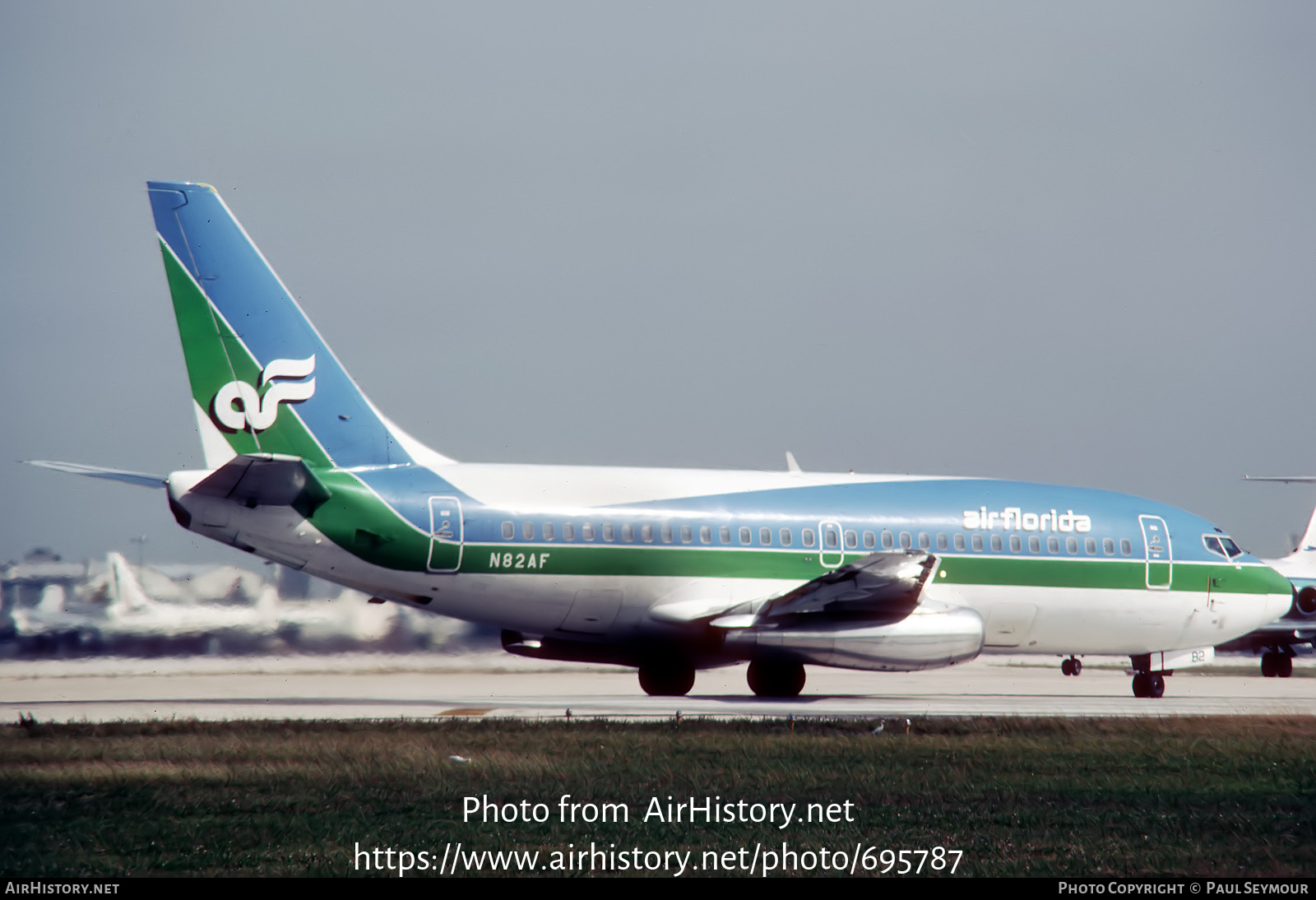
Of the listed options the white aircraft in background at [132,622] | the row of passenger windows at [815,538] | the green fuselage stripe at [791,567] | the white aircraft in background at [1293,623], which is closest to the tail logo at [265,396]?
the green fuselage stripe at [791,567]

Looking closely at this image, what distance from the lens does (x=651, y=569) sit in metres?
26.0

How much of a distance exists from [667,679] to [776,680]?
6.74 ft

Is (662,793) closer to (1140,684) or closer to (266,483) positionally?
(266,483)

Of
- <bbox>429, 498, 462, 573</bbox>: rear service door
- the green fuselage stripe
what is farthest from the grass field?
the green fuselage stripe

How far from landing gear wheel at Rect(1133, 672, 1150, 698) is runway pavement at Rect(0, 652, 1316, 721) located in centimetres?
32

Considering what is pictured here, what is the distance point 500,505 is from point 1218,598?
50.9 ft

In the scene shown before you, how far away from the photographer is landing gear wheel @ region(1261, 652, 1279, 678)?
4322cm

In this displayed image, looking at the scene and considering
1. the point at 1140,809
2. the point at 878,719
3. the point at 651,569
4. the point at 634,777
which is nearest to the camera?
the point at 1140,809

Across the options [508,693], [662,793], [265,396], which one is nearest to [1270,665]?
[508,693]

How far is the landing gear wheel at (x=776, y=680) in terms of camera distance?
28.1 m

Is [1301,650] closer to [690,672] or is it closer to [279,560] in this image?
[690,672]

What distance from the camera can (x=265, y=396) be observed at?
24281 mm

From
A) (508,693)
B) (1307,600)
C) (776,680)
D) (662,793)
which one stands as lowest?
(1307,600)

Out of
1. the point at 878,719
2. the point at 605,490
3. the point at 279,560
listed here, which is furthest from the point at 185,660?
the point at 878,719
